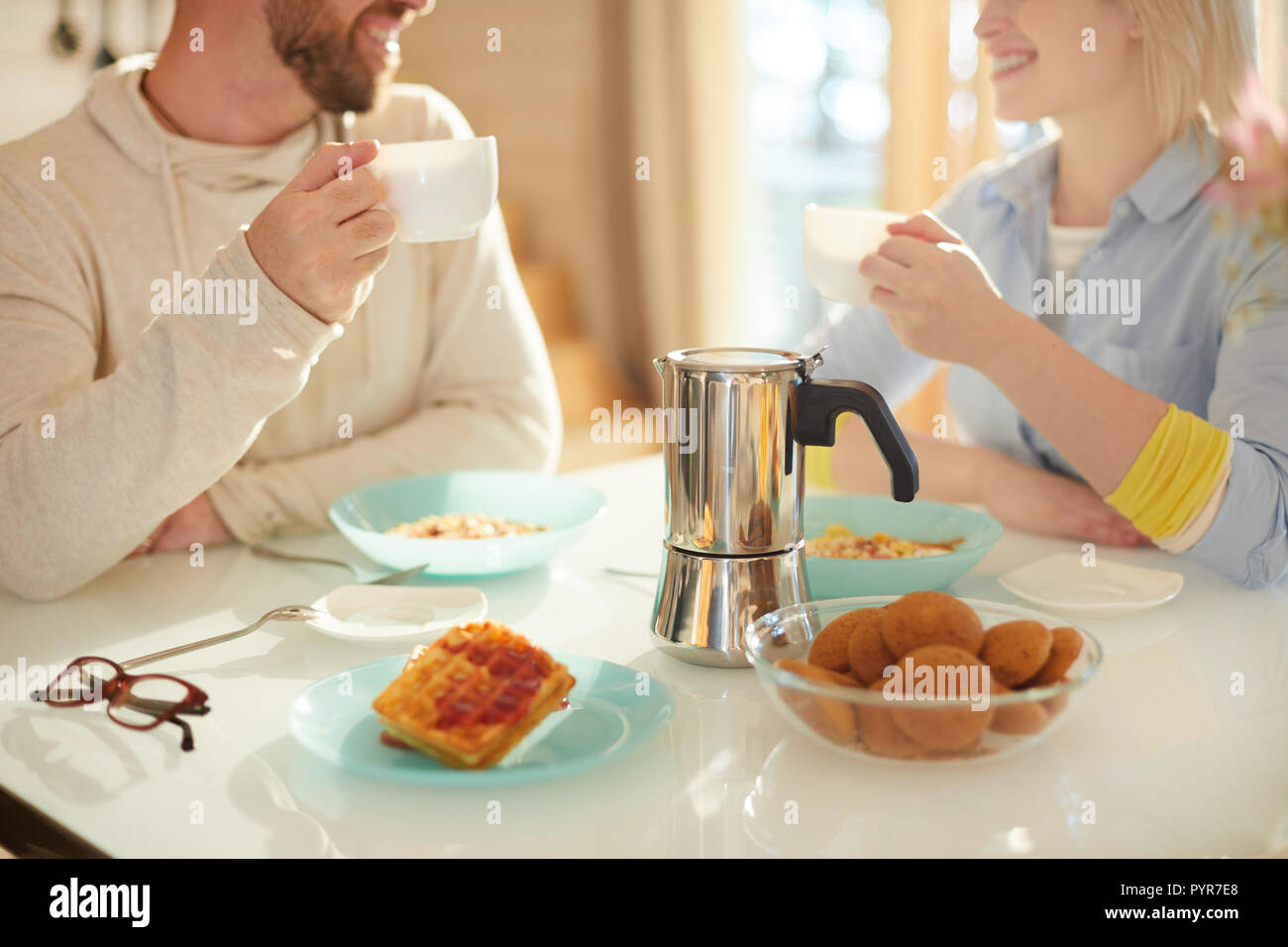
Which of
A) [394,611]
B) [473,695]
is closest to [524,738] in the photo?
[473,695]

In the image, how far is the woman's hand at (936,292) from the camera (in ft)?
3.62

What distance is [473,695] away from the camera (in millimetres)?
755

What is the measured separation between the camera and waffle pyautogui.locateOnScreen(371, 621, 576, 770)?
28.8 inches

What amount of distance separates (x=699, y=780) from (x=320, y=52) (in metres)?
1.10

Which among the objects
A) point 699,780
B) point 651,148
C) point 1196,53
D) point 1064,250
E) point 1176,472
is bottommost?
point 699,780

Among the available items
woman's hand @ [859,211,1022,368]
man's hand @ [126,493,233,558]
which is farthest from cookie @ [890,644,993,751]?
man's hand @ [126,493,233,558]

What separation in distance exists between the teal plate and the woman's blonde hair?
105cm

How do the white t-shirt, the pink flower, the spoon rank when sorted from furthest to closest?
the white t-shirt
the spoon
the pink flower

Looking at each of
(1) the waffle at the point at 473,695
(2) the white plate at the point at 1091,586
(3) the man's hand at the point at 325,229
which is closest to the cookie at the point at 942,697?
(1) the waffle at the point at 473,695

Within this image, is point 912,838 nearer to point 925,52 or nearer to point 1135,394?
point 1135,394

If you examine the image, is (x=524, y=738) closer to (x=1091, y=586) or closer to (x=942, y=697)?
(x=942, y=697)

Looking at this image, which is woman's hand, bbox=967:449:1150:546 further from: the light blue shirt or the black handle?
the black handle

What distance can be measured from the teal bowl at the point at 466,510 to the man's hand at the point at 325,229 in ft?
0.88
